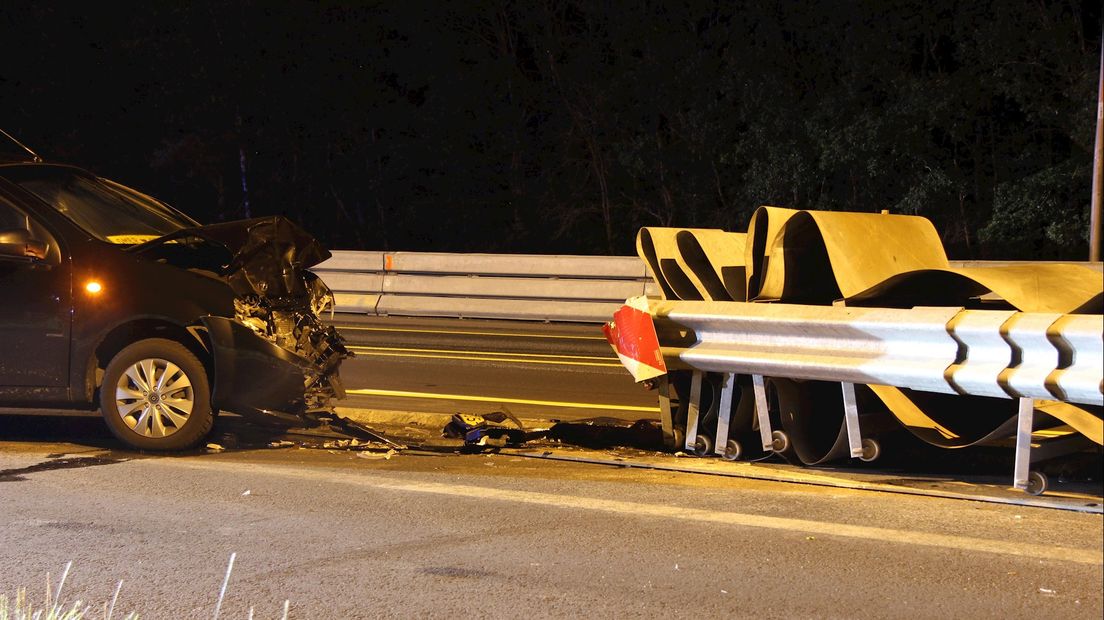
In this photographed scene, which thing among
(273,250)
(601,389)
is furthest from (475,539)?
(601,389)

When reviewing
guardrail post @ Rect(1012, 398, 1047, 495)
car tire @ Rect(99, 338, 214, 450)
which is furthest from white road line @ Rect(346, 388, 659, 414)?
guardrail post @ Rect(1012, 398, 1047, 495)

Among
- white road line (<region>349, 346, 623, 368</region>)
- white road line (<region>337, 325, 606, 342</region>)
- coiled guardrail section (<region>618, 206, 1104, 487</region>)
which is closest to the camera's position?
coiled guardrail section (<region>618, 206, 1104, 487</region>)

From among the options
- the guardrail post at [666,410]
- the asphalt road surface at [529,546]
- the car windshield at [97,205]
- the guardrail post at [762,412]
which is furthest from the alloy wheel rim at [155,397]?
the guardrail post at [762,412]

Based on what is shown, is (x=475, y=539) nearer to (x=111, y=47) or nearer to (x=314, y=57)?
(x=314, y=57)

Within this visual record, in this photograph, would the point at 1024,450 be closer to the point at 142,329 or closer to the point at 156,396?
the point at 156,396

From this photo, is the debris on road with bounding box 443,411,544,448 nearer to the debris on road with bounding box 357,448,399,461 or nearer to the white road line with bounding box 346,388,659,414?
the debris on road with bounding box 357,448,399,461

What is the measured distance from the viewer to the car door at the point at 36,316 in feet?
25.5

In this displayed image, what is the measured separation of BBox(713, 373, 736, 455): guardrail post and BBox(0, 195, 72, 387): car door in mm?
3939

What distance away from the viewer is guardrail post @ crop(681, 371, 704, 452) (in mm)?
6996

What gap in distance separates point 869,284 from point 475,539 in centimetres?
235

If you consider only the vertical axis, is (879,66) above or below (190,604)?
above

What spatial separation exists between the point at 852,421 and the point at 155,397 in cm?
412

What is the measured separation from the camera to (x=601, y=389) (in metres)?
10.8

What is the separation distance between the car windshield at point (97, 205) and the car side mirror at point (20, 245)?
30 cm
